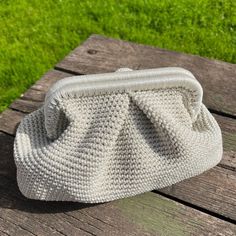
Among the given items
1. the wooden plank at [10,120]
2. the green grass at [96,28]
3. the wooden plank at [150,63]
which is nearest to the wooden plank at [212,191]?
the wooden plank at [150,63]

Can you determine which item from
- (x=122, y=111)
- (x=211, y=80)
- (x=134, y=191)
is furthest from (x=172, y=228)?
(x=211, y=80)

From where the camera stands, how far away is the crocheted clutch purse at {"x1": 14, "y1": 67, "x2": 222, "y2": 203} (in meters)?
1.21

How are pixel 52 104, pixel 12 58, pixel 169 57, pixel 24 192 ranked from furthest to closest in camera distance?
1. pixel 12 58
2. pixel 169 57
3. pixel 24 192
4. pixel 52 104

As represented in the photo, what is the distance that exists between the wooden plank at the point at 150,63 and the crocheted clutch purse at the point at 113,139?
0.40 m

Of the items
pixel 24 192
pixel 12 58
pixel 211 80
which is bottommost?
pixel 12 58

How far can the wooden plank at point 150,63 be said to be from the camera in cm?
171

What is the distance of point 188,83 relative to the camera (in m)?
1.24

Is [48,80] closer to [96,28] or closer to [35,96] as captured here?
[35,96]

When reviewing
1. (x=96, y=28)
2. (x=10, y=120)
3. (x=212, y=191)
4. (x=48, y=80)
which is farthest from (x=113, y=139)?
(x=96, y=28)

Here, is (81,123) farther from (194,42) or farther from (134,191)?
(194,42)

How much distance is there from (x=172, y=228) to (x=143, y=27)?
1630mm

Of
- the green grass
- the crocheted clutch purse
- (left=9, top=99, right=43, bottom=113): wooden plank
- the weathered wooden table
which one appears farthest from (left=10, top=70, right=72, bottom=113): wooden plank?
the green grass

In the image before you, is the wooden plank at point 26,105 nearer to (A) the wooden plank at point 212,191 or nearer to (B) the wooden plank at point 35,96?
(B) the wooden plank at point 35,96

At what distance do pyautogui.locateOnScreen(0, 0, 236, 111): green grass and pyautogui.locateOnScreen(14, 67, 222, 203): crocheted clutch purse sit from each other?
1154mm
